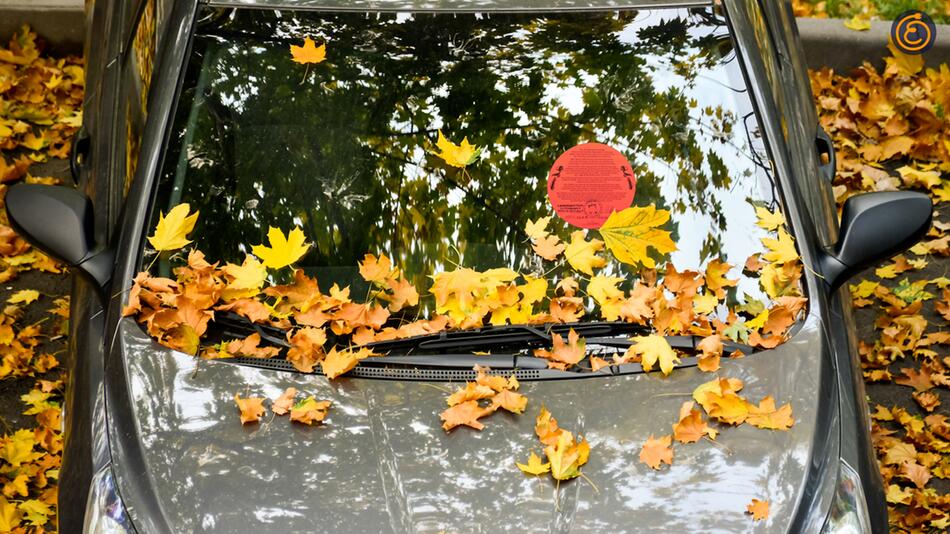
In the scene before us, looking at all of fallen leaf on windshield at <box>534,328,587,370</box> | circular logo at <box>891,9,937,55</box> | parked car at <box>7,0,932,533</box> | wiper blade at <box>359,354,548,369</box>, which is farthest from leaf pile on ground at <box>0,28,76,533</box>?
circular logo at <box>891,9,937,55</box>

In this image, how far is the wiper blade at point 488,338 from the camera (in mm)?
2791

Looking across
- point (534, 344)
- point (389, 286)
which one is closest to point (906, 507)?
point (534, 344)

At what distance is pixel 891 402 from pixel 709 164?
1.81 metres

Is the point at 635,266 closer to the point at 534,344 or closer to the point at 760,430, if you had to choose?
the point at 534,344

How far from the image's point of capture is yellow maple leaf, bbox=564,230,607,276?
297cm

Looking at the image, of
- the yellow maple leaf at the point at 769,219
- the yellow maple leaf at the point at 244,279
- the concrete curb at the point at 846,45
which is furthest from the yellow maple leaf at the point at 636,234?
the concrete curb at the point at 846,45

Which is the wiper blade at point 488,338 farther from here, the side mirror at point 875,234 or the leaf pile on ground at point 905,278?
the leaf pile on ground at point 905,278

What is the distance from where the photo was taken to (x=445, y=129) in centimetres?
316

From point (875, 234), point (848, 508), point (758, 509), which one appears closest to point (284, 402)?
point (758, 509)

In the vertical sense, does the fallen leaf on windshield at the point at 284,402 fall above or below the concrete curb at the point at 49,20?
below

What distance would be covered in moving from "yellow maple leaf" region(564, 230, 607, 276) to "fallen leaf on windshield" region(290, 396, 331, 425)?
782 mm

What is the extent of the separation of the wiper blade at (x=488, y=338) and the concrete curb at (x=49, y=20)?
4326 mm

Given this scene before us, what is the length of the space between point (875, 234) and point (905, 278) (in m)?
2.22

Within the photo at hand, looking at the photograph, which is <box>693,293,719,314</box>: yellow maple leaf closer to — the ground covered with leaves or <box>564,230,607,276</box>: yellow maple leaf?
<box>564,230,607,276</box>: yellow maple leaf
